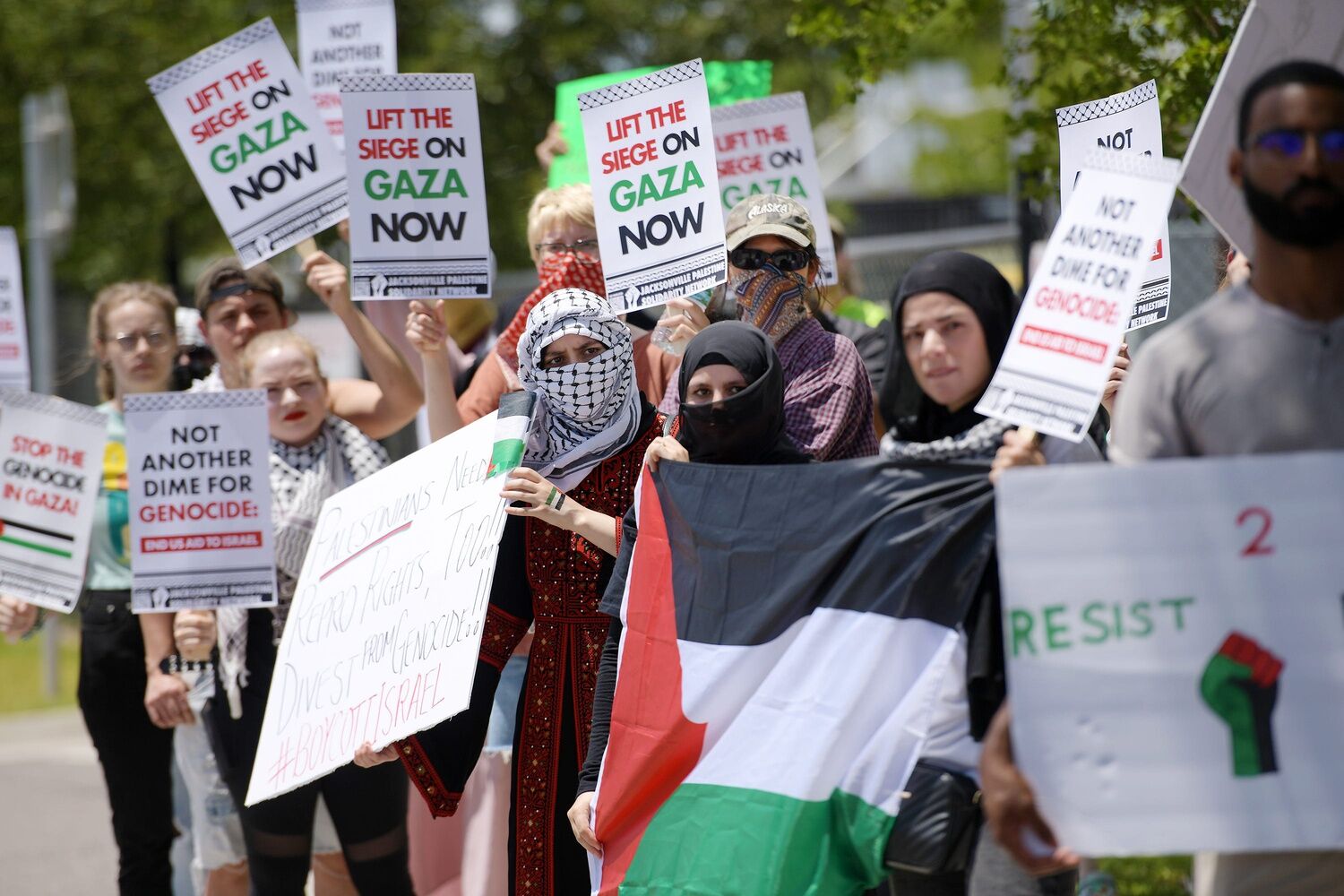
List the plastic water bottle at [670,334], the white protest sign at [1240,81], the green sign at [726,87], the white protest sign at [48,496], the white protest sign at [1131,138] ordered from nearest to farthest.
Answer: the white protest sign at [1240,81] < the white protest sign at [1131,138] < the plastic water bottle at [670,334] < the white protest sign at [48,496] < the green sign at [726,87]

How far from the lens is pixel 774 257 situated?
452 centimetres

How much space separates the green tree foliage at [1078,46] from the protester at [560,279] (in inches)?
55.3

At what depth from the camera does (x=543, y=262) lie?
17.1 feet

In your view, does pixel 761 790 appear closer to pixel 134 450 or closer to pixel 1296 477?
pixel 1296 477

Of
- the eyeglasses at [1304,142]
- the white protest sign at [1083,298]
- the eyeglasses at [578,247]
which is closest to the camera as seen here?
the eyeglasses at [1304,142]

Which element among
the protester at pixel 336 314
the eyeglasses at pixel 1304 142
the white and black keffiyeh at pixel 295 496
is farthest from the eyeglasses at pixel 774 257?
the eyeglasses at pixel 1304 142

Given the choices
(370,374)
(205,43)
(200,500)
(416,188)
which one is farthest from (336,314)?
(205,43)

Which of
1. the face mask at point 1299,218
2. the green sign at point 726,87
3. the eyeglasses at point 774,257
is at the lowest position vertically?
the face mask at point 1299,218

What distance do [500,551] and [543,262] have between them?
1.23 metres

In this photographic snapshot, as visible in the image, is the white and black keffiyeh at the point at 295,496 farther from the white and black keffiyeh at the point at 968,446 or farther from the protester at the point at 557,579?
the white and black keffiyeh at the point at 968,446

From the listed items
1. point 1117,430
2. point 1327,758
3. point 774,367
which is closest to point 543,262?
point 774,367

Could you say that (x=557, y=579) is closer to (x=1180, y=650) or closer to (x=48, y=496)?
(x=1180, y=650)

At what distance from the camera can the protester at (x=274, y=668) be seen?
493cm

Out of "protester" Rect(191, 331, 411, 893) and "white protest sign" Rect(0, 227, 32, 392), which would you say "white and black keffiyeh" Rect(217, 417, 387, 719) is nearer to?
"protester" Rect(191, 331, 411, 893)
